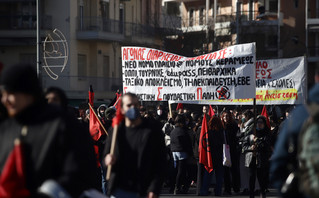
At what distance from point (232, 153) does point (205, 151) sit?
2.63ft

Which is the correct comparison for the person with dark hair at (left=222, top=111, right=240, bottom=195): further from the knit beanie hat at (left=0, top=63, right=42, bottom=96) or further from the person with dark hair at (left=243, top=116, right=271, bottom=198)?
the knit beanie hat at (left=0, top=63, right=42, bottom=96)

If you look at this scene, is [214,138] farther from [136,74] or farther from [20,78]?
[20,78]

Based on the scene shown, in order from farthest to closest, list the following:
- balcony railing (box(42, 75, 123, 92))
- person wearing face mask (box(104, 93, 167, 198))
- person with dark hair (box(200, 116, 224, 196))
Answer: balcony railing (box(42, 75, 123, 92)) < person with dark hair (box(200, 116, 224, 196)) < person wearing face mask (box(104, 93, 167, 198))

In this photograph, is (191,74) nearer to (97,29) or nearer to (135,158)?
(135,158)

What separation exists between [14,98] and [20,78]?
0.13m

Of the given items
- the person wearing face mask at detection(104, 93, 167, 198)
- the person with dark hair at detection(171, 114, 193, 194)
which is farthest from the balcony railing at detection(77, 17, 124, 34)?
the person wearing face mask at detection(104, 93, 167, 198)

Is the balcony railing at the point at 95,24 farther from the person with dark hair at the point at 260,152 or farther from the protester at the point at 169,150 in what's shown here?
the person with dark hair at the point at 260,152

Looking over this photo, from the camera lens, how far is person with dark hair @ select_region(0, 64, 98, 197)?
467 cm

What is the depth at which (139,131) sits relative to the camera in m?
7.50

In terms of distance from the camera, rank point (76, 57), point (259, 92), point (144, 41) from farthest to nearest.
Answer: point (144, 41) < point (76, 57) < point (259, 92)

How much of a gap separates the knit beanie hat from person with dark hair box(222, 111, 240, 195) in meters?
11.5

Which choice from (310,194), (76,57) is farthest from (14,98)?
(76,57)

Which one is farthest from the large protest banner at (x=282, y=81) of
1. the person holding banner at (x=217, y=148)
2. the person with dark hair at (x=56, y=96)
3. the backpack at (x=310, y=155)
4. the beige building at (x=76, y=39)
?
the beige building at (x=76, y=39)

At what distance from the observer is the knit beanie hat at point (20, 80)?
4699 mm
